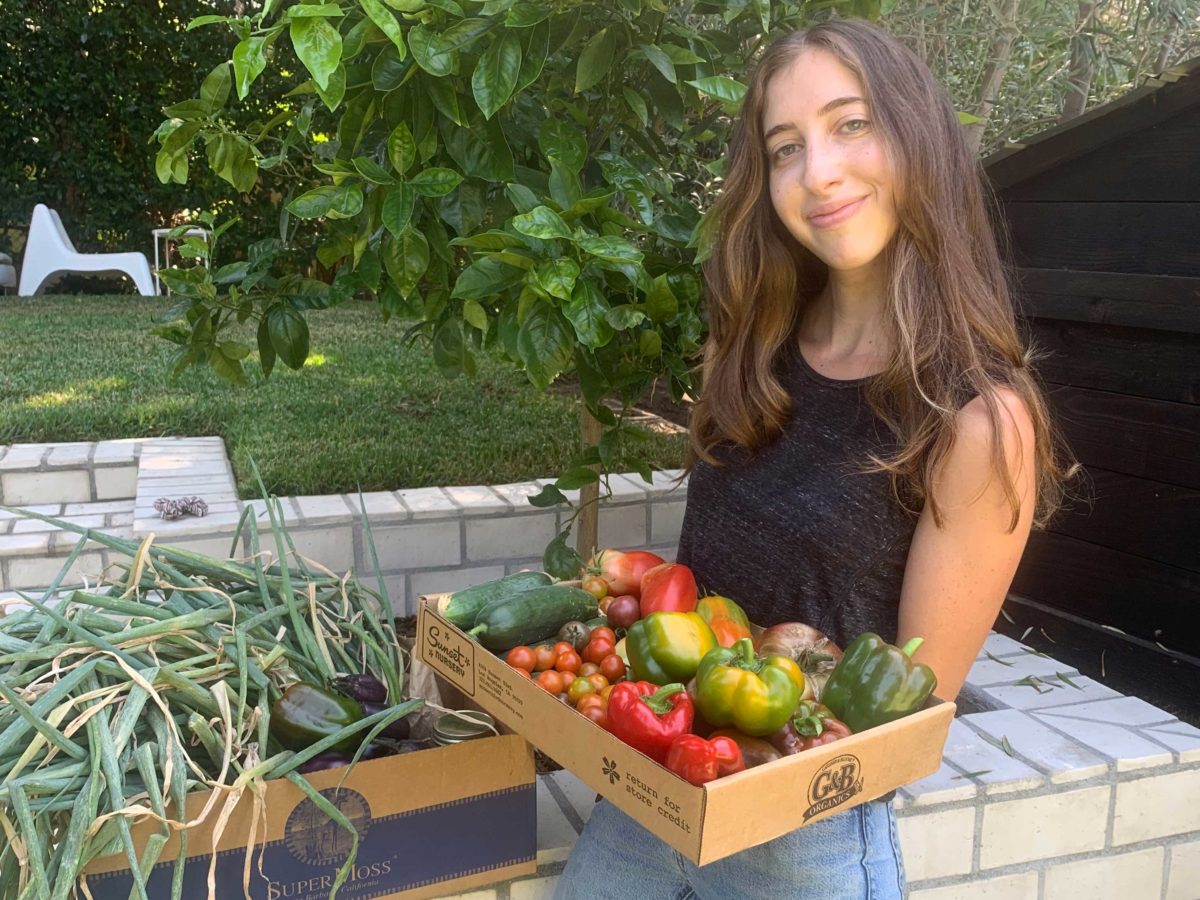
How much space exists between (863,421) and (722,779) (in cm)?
A: 79

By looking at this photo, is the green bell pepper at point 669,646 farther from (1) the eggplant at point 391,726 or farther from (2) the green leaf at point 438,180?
(2) the green leaf at point 438,180

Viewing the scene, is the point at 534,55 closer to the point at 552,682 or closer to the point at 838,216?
the point at 838,216

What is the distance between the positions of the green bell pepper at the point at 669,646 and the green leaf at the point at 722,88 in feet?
2.90

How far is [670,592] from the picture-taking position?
161 centimetres

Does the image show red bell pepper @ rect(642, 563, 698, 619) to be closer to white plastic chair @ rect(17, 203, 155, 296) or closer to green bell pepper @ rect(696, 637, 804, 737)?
green bell pepper @ rect(696, 637, 804, 737)

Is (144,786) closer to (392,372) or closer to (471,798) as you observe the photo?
(471,798)

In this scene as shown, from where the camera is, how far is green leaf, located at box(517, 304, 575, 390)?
175 centimetres

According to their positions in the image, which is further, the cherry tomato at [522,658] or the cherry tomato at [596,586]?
the cherry tomato at [596,586]

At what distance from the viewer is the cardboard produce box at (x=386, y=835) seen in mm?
1450

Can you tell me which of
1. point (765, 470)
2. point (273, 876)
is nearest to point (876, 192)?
point (765, 470)

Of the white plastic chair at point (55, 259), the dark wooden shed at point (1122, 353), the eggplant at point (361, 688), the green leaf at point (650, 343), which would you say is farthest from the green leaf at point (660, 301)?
the white plastic chair at point (55, 259)

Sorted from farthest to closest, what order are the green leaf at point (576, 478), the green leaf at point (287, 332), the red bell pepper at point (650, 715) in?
1. the green leaf at point (576, 478)
2. the green leaf at point (287, 332)
3. the red bell pepper at point (650, 715)

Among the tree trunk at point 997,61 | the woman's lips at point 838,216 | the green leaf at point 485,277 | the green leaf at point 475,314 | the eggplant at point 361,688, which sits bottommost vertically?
the eggplant at point 361,688

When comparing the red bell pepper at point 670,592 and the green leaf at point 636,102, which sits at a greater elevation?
the green leaf at point 636,102
